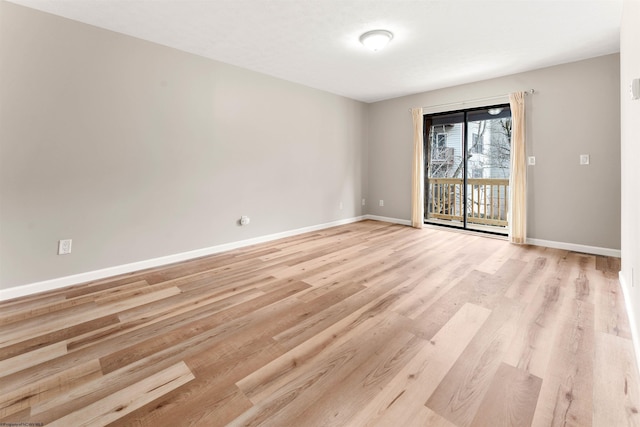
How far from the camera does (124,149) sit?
114 inches

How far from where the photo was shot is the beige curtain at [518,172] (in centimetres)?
398

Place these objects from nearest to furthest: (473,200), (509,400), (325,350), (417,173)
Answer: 1. (509,400)
2. (325,350)
3. (417,173)
4. (473,200)

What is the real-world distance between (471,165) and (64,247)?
6120 mm

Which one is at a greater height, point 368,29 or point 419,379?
point 368,29

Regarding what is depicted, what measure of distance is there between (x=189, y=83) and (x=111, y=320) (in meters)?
2.66

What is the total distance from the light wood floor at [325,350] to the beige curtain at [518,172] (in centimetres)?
111

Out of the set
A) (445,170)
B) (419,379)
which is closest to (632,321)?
(419,379)

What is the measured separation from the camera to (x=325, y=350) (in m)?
1.65

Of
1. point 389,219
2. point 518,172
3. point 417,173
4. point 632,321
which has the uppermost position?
point 417,173

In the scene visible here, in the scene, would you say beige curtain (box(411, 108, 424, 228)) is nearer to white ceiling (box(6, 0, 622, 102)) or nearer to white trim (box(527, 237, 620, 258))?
white ceiling (box(6, 0, 622, 102))

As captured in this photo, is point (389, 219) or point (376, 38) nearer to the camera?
point (376, 38)

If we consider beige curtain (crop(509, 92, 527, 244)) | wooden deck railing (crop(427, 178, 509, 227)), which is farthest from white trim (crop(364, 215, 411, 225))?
beige curtain (crop(509, 92, 527, 244))

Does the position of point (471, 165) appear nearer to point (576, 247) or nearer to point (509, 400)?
point (576, 247)

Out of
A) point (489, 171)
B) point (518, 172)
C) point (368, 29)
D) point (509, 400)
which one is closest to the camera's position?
point (509, 400)
